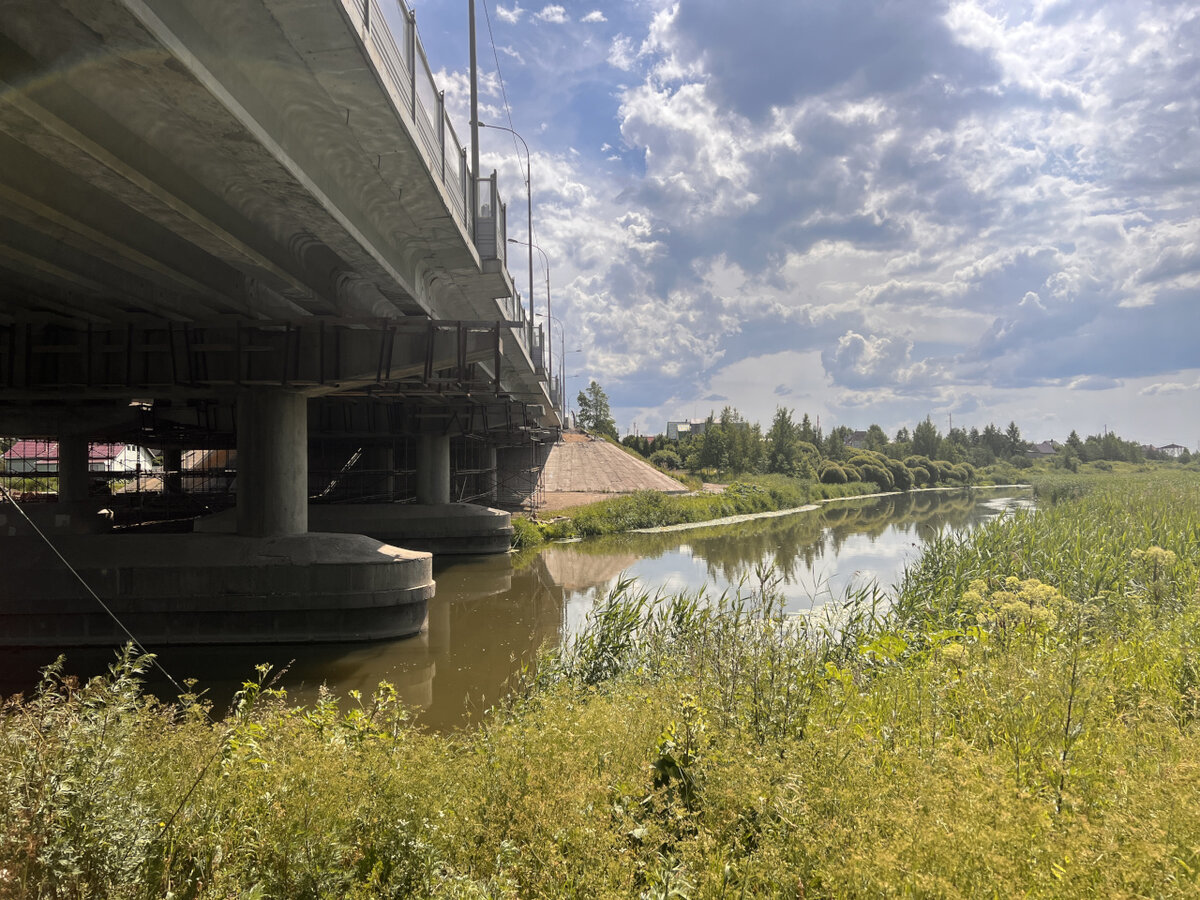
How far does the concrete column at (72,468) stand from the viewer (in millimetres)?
22000

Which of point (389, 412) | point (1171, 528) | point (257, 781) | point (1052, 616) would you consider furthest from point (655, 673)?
point (389, 412)

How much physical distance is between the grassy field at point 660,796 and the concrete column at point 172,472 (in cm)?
3302

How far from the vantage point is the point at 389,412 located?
28656mm

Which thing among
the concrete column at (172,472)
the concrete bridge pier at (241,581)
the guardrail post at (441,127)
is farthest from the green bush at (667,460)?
the guardrail post at (441,127)

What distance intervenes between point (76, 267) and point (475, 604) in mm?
11778

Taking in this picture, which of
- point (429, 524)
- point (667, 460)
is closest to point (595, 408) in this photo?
point (667, 460)

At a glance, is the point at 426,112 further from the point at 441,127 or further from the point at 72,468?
the point at 72,468

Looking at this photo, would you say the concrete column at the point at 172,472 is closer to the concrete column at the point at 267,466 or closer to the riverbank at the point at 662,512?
the riverbank at the point at 662,512

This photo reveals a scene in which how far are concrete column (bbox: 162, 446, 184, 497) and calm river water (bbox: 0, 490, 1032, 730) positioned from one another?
16390 mm

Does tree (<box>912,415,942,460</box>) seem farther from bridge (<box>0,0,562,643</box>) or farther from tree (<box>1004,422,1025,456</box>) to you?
bridge (<box>0,0,562,643</box>)

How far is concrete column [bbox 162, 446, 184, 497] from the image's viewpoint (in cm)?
3366

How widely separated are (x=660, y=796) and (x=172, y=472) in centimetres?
3606

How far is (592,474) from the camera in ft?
172

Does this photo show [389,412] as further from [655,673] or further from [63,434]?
[655,673]
